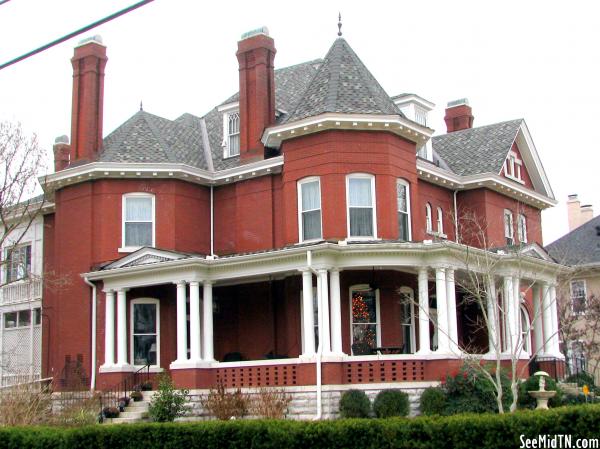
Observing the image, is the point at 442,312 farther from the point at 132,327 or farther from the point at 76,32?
the point at 76,32

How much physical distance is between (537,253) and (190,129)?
12.7 m

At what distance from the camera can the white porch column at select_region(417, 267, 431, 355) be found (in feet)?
75.8

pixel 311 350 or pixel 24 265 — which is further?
pixel 24 265

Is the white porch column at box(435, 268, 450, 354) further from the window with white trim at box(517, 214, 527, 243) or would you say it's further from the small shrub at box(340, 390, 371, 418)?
the window with white trim at box(517, 214, 527, 243)

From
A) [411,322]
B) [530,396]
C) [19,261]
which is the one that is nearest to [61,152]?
[19,261]

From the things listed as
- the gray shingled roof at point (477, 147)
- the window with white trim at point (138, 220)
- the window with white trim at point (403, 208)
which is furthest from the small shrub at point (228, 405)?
the gray shingled roof at point (477, 147)

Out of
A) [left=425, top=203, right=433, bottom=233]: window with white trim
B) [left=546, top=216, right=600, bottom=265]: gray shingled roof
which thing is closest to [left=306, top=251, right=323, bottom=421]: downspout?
[left=425, top=203, right=433, bottom=233]: window with white trim

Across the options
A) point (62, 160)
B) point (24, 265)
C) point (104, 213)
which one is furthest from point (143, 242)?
point (62, 160)

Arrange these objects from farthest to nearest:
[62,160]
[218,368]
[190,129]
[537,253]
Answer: [62,160] < [190,129] < [537,253] < [218,368]

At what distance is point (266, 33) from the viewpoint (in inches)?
1136

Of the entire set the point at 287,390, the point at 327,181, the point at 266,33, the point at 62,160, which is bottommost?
the point at 287,390

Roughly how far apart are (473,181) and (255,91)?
27.0 feet

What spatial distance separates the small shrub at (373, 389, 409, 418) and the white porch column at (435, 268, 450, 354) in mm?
1773

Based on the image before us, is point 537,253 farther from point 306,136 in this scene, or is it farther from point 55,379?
point 55,379
